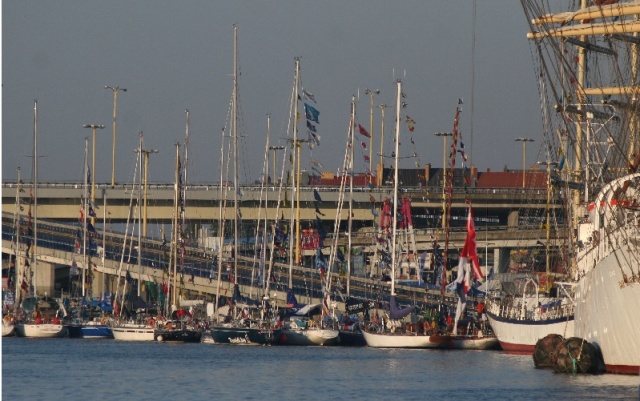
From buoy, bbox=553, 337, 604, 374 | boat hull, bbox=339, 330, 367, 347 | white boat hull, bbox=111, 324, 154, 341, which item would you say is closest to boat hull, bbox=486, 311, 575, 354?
boat hull, bbox=339, 330, 367, 347

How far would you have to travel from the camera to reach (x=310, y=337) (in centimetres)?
9112

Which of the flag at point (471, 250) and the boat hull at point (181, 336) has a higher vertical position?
the flag at point (471, 250)

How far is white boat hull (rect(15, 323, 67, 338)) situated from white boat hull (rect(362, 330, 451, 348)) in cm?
2787

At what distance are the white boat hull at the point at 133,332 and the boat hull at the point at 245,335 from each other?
→ 7.89 metres

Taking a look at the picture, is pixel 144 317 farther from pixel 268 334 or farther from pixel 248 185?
pixel 248 185

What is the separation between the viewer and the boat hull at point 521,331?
249ft

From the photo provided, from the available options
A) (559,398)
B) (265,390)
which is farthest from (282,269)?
(559,398)

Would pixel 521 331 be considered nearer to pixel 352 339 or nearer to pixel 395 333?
pixel 395 333

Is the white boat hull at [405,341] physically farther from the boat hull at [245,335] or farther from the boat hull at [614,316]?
the boat hull at [614,316]

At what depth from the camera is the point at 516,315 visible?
275 feet

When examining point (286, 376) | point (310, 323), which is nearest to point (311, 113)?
point (310, 323)

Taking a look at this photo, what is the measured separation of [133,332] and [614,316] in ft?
167

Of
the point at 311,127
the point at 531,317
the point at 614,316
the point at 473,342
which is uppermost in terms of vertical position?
the point at 311,127

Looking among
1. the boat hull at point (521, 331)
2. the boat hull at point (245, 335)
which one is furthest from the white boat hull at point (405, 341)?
the boat hull at point (245, 335)
